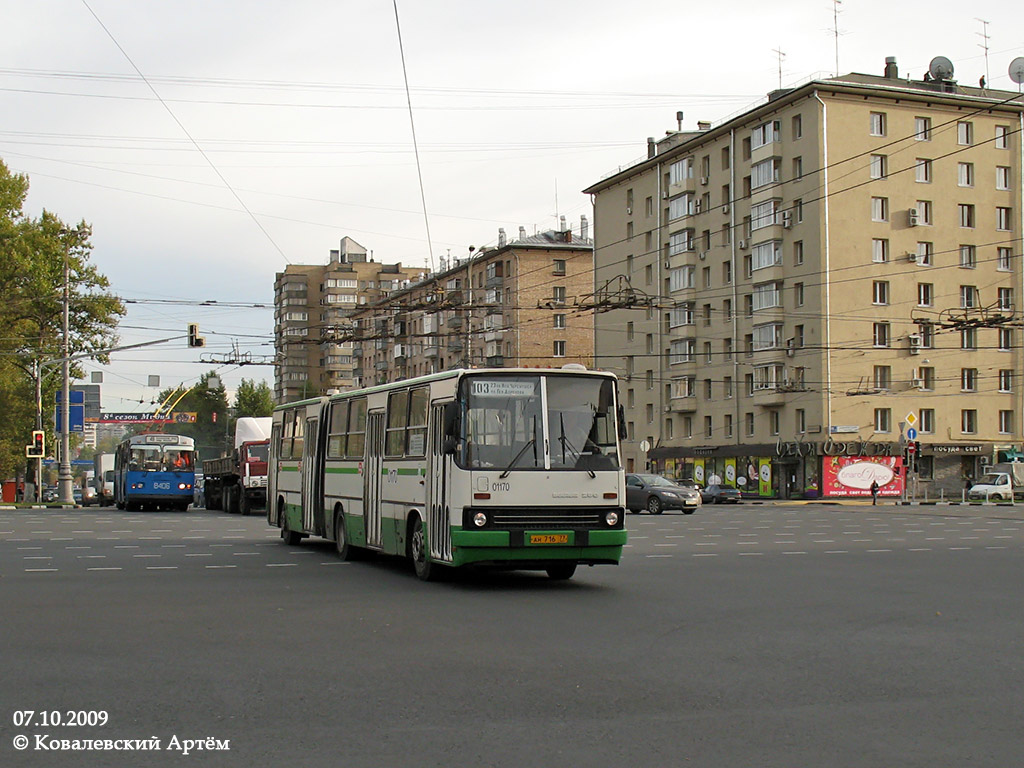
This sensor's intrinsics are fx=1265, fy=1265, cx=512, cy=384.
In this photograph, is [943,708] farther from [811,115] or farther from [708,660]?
[811,115]

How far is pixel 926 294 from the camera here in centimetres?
6881

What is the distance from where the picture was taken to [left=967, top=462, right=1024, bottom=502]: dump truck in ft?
195

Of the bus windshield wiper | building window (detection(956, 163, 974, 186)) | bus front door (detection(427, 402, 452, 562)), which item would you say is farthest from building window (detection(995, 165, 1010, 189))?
the bus windshield wiper

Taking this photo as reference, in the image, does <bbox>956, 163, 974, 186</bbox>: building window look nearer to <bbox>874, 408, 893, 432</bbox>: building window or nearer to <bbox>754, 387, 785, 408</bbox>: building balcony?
<bbox>874, 408, 893, 432</bbox>: building window

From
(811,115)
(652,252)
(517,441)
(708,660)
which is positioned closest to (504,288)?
(652,252)

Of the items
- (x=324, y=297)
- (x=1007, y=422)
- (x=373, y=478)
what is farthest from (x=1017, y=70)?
(x=324, y=297)

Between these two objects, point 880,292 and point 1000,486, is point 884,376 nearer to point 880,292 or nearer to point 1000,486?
point 880,292

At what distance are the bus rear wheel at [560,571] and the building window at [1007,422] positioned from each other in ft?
194

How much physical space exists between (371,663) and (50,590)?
7.37 m

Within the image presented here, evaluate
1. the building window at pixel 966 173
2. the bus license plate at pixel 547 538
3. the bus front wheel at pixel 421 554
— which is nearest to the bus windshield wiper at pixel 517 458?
the bus license plate at pixel 547 538

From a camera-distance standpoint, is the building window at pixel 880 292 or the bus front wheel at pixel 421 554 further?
the building window at pixel 880 292

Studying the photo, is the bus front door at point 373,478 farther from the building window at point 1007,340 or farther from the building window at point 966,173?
the building window at point 1007,340

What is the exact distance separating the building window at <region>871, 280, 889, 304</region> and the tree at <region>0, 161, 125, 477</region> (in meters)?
39.8

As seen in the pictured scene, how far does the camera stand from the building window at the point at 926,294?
68500mm
